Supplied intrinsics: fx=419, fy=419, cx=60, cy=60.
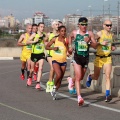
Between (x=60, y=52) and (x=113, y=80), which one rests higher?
(x=60, y=52)

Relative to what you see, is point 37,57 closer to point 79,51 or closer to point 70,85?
point 70,85

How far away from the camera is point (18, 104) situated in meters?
10.0

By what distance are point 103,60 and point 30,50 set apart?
4.75m

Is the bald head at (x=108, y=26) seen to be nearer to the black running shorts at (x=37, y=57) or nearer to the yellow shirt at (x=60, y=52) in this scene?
the yellow shirt at (x=60, y=52)

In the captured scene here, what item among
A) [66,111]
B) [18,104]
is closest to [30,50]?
[18,104]

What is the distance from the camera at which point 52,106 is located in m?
9.77

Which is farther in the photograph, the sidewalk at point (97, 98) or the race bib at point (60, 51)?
the race bib at point (60, 51)

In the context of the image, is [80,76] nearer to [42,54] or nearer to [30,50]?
[42,54]

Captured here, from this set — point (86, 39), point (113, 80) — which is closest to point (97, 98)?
point (113, 80)

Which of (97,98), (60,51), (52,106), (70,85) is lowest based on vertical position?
(97,98)

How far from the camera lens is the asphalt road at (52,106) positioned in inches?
336

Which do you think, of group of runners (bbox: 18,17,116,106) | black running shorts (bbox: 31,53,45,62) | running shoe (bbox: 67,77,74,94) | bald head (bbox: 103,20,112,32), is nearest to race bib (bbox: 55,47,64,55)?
group of runners (bbox: 18,17,116,106)

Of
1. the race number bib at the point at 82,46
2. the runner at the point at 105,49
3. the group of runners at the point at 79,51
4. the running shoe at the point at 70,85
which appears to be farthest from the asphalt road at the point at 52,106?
the race number bib at the point at 82,46

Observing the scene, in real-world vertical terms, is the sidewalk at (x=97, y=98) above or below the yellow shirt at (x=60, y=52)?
below
